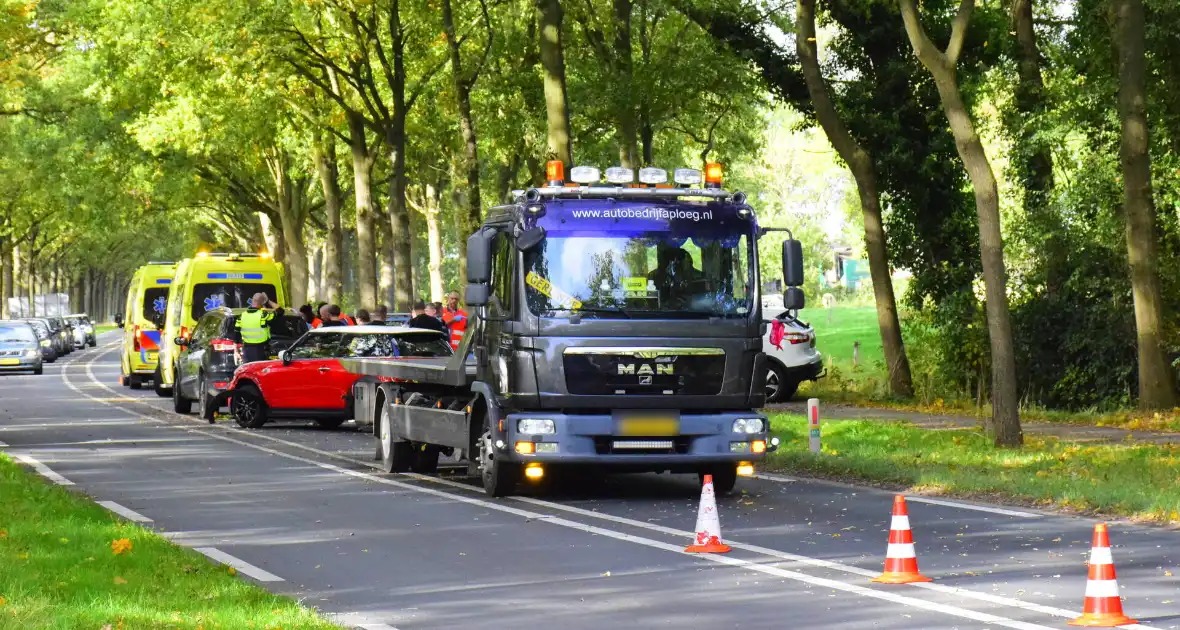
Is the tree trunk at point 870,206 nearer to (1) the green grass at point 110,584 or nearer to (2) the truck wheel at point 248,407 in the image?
(2) the truck wheel at point 248,407

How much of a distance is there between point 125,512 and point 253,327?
44.3 feet

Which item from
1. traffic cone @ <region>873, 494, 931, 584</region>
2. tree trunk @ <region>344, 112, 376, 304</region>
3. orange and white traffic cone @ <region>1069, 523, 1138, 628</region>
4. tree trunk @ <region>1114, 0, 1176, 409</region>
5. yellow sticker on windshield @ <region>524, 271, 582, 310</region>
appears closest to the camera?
orange and white traffic cone @ <region>1069, 523, 1138, 628</region>

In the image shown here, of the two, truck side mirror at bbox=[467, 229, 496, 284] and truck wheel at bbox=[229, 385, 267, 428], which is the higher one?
truck side mirror at bbox=[467, 229, 496, 284]

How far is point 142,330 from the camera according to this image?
129 feet

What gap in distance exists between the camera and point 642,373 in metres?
15.7

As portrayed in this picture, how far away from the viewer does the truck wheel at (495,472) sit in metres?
16.1

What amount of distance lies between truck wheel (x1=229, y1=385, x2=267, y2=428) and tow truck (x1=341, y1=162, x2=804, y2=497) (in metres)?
10.8

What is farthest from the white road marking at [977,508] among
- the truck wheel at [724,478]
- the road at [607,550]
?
the truck wheel at [724,478]

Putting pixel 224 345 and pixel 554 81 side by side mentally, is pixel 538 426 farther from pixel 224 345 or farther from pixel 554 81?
pixel 224 345

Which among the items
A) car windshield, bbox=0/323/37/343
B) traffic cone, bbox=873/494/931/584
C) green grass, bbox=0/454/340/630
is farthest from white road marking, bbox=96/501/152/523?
car windshield, bbox=0/323/37/343

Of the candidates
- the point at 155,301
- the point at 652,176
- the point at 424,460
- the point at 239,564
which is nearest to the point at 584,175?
the point at 652,176

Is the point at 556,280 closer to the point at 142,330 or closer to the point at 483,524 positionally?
the point at 483,524

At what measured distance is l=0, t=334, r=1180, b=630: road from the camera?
31.9 ft

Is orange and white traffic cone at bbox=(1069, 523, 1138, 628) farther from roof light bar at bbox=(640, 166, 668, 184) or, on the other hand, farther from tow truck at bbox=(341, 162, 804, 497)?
roof light bar at bbox=(640, 166, 668, 184)
